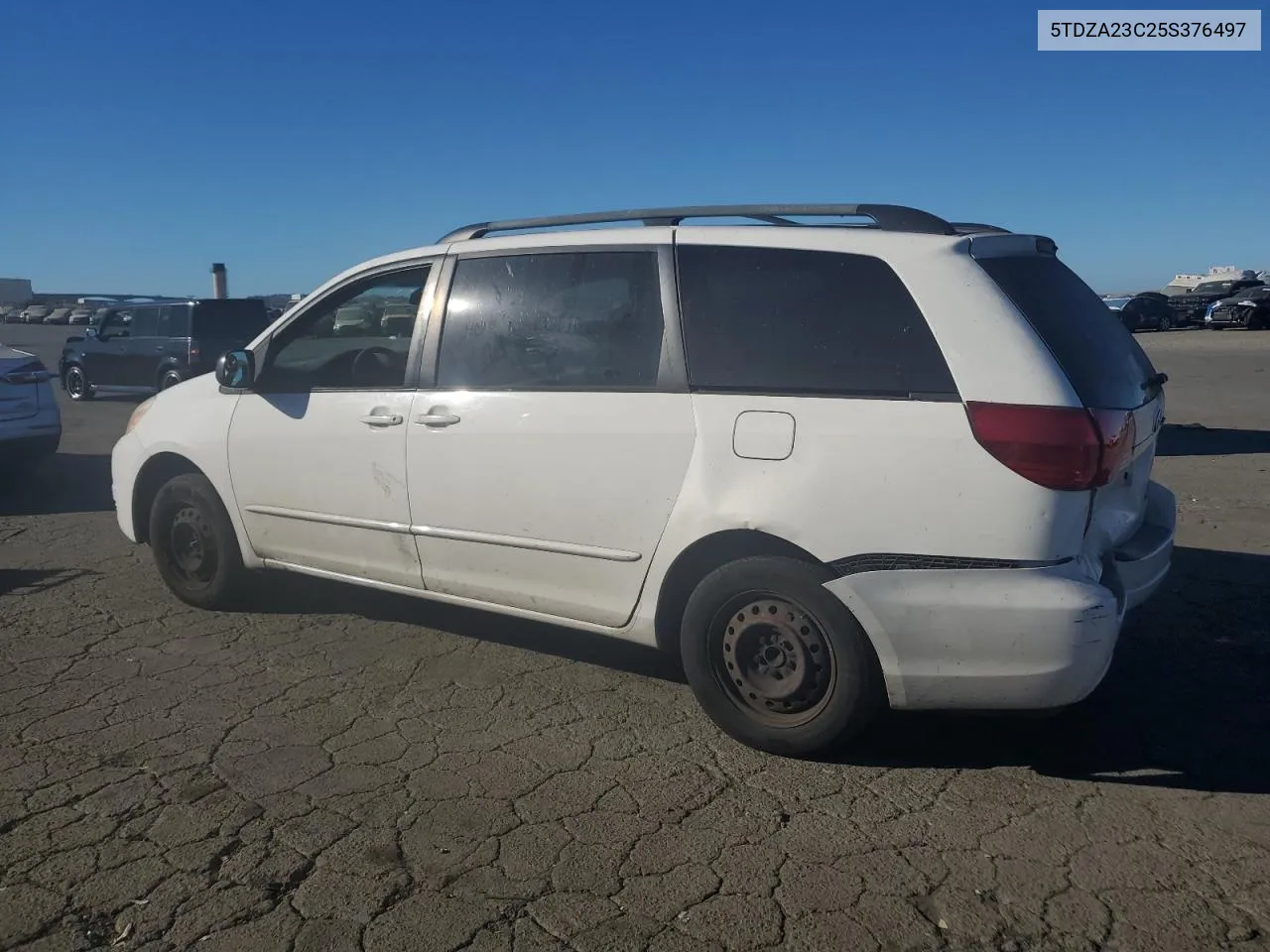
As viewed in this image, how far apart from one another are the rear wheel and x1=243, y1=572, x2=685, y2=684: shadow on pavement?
14.5 m

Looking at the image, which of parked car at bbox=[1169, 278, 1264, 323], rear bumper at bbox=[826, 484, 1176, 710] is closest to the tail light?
rear bumper at bbox=[826, 484, 1176, 710]

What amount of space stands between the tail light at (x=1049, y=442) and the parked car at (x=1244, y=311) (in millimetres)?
35554

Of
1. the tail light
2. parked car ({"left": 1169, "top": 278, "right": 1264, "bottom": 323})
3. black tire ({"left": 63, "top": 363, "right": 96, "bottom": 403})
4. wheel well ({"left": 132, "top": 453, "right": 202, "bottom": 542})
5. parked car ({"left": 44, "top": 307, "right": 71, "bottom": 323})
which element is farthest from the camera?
parked car ({"left": 44, "top": 307, "right": 71, "bottom": 323})

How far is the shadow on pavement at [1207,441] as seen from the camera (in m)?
10.6

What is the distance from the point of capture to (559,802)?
3.54 m

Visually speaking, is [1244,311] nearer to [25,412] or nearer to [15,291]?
[25,412]

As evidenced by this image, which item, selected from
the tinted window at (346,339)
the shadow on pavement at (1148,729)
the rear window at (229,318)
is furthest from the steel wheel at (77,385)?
the shadow on pavement at (1148,729)

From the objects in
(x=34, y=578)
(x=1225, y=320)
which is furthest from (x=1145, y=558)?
(x=1225, y=320)

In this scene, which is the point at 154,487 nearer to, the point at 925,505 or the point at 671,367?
the point at 671,367

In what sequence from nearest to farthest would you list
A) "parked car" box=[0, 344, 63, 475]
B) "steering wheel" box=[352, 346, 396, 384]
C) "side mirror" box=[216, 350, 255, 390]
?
"steering wheel" box=[352, 346, 396, 384] → "side mirror" box=[216, 350, 255, 390] → "parked car" box=[0, 344, 63, 475]

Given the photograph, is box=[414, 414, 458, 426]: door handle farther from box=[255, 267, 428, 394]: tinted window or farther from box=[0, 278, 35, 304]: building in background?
box=[0, 278, 35, 304]: building in background

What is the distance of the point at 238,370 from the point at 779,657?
3003 mm

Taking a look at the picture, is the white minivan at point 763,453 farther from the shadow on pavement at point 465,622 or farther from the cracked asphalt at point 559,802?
the shadow on pavement at point 465,622

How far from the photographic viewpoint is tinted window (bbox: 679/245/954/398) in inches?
143
